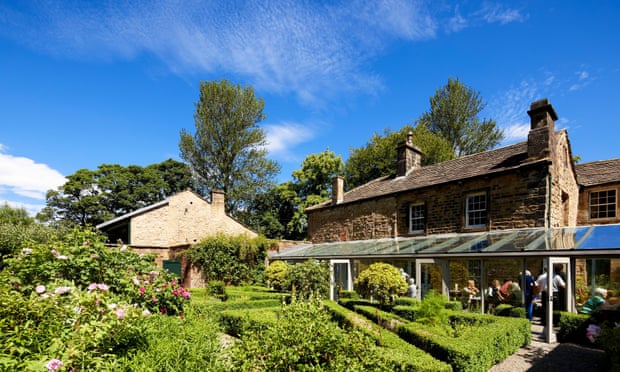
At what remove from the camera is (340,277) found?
55.1 feet

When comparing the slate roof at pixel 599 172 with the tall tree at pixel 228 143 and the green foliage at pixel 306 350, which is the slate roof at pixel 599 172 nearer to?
the green foliage at pixel 306 350

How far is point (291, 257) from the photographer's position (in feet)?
58.2

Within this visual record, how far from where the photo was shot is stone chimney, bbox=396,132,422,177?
1856cm

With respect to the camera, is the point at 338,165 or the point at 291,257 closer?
the point at 291,257

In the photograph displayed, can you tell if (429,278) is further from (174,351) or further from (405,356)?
(174,351)

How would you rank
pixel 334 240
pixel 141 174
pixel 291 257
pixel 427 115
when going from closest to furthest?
pixel 291 257 < pixel 334 240 < pixel 427 115 < pixel 141 174

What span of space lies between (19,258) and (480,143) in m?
34.7

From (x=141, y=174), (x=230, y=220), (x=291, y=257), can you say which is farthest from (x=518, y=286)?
(x=141, y=174)

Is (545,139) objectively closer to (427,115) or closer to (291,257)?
(291,257)

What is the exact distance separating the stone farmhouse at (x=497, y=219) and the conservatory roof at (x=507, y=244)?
0.10ft

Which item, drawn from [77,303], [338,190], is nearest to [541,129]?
[338,190]

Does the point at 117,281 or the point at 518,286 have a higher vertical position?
the point at 117,281

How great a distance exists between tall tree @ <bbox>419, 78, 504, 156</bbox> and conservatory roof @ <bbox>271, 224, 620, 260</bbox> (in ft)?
70.3

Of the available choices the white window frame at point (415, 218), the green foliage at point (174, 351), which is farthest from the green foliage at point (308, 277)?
the green foliage at point (174, 351)
